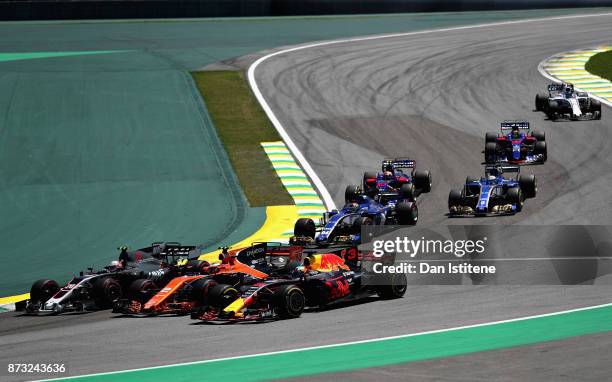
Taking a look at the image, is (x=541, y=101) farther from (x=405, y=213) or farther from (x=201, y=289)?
(x=201, y=289)

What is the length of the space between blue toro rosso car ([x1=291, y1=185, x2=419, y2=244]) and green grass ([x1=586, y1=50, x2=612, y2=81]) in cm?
2438

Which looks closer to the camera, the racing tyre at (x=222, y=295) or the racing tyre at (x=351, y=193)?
the racing tyre at (x=222, y=295)

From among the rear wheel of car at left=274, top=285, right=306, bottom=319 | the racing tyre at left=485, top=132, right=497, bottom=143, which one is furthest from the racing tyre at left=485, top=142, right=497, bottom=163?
the rear wheel of car at left=274, top=285, right=306, bottom=319

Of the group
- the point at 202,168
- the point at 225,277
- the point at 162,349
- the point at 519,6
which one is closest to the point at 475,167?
the point at 202,168

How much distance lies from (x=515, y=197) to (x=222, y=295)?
13.2 meters

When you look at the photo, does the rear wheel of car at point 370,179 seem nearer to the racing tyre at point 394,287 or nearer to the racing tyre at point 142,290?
the racing tyre at point 394,287

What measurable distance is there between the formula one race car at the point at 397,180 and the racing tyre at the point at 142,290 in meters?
11.4

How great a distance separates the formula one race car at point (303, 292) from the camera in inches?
834

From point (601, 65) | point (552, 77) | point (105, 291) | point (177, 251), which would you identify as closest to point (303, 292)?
point (105, 291)

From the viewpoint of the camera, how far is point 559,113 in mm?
45375

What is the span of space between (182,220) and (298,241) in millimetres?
5390

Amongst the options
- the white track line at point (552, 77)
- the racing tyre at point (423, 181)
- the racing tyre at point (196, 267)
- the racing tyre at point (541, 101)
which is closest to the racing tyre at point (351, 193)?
the racing tyre at point (423, 181)

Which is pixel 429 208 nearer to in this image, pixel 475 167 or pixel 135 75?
pixel 475 167

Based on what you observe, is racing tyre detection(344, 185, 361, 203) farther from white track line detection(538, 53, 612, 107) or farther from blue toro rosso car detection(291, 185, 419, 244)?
white track line detection(538, 53, 612, 107)
